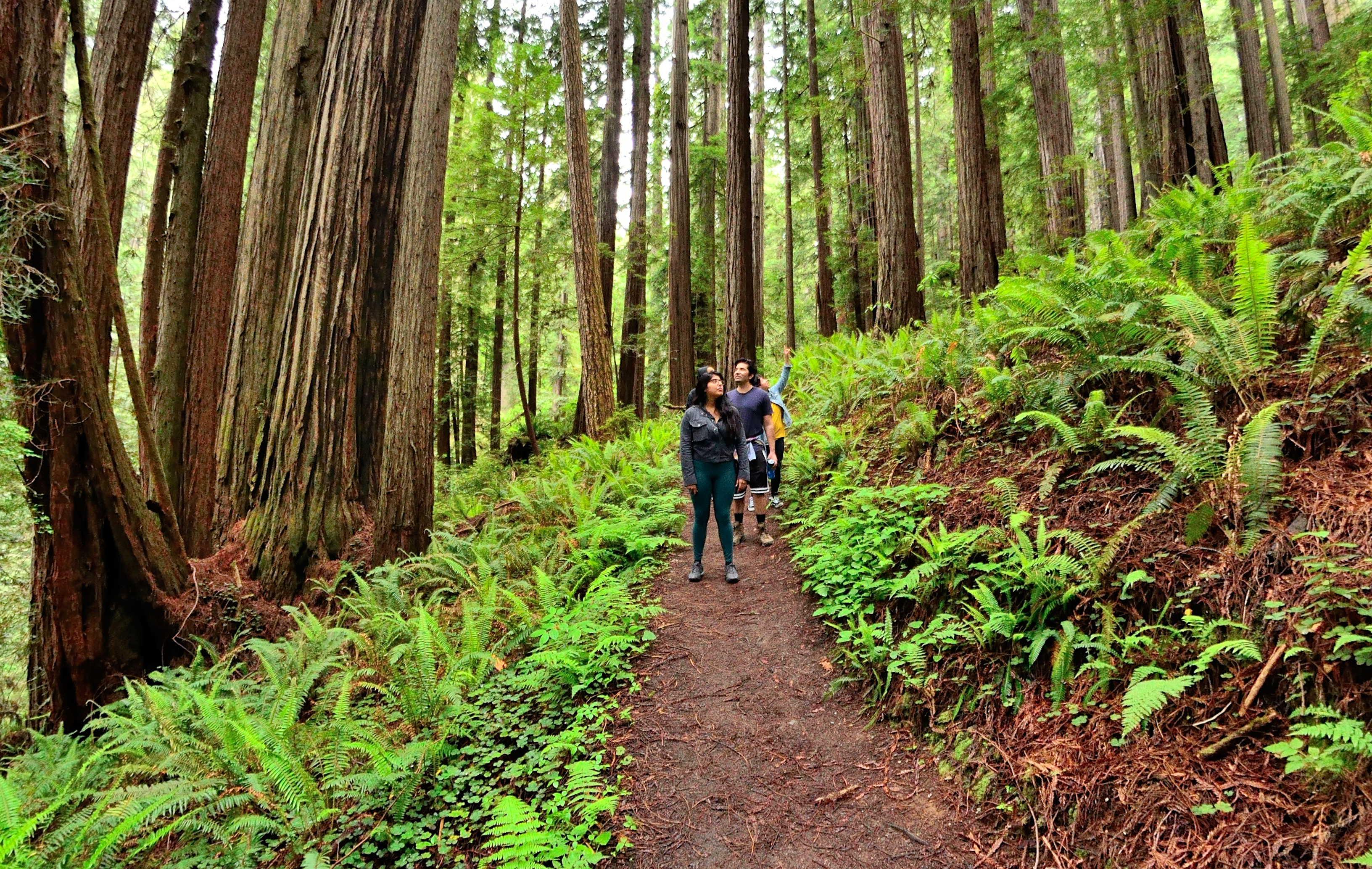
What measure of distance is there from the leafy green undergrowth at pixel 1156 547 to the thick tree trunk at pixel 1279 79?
11.3m

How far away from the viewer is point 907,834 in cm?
281

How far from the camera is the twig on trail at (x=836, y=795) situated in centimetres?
305

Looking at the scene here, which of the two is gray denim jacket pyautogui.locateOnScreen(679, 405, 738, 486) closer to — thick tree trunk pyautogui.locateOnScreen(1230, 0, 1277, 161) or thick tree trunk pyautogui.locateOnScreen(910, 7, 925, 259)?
thick tree trunk pyautogui.locateOnScreen(910, 7, 925, 259)

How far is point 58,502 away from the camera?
4.27 metres

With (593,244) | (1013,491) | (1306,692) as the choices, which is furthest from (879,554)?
(593,244)

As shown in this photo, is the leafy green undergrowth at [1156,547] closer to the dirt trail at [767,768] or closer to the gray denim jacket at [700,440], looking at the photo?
the dirt trail at [767,768]

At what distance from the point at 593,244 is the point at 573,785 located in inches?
340

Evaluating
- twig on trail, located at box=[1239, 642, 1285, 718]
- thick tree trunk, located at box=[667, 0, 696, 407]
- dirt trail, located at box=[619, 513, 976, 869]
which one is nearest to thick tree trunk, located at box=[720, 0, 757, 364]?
thick tree trunk, located at box=[667, 0, 696, 407]

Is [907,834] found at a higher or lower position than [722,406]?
lower

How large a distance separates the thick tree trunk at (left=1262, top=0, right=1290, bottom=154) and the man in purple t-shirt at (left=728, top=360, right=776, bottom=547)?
518 inches

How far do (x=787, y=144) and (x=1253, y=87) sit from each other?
1119cm

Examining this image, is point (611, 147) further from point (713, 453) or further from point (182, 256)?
point (713, 453)

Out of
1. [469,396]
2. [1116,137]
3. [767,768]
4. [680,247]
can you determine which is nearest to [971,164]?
[680,247]

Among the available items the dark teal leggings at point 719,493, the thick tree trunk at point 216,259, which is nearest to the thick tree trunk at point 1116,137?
the dark teal leggings at point 719,493
